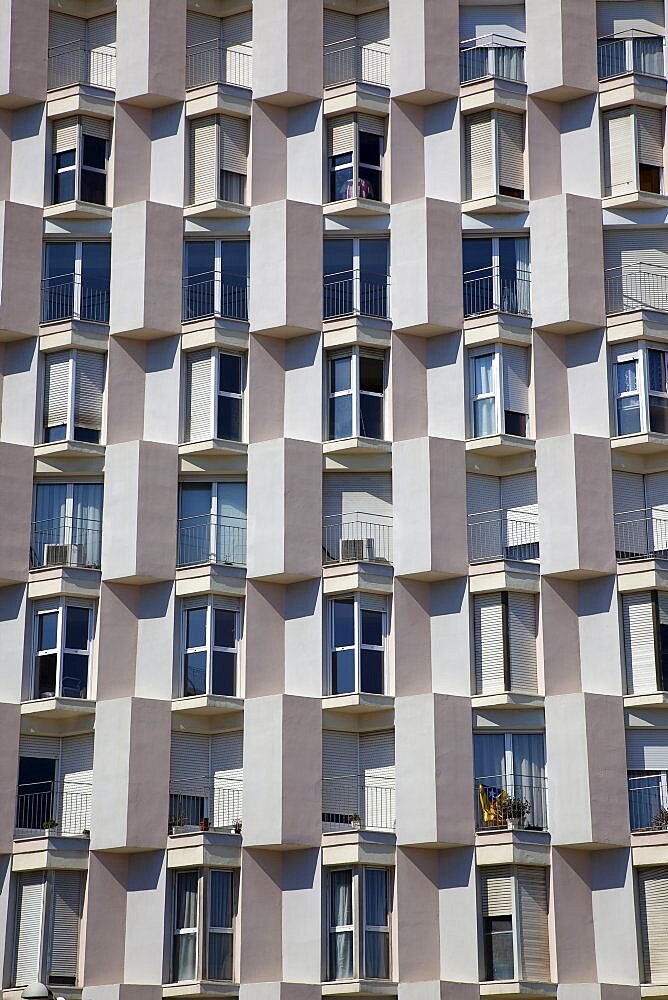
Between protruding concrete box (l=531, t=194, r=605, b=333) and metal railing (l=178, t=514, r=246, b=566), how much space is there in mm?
9733

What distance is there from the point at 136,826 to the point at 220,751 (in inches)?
127

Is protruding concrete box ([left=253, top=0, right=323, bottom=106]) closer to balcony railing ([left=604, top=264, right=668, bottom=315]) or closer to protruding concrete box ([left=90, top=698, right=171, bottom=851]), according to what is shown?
balcony railing ([left=604, top=264, right=668, bottom=315])

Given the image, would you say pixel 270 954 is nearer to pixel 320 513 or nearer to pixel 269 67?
pixel 320 513

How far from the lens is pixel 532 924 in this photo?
44.6m

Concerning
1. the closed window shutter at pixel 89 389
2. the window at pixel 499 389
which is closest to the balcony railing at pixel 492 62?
the window at pixel 499 389

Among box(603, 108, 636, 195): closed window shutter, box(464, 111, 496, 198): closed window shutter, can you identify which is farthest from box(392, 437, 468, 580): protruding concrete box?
box(603, 108, 636, 195): closed window shutter

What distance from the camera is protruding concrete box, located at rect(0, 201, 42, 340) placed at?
50.4m

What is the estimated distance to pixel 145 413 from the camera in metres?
49.7

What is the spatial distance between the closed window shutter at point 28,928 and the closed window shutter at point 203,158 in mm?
19054

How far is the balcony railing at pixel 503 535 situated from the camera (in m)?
48.4

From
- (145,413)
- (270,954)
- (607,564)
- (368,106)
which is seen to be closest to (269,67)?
(368,106)

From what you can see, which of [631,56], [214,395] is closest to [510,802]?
[214,395]

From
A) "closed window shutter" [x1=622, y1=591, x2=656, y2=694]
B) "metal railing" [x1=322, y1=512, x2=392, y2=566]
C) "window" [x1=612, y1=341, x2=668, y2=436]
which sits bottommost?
"closed window shutter" [x1=622, y1=591, x2=656, y2=694]

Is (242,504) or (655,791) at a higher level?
(242,504)
